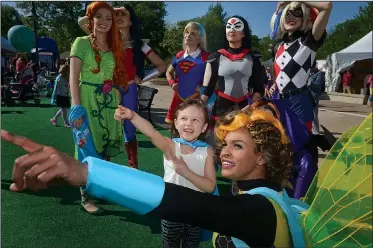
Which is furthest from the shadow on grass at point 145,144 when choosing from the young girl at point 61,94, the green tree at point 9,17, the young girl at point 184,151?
the green tree at point 9,17

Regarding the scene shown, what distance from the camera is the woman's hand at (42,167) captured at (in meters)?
0.80

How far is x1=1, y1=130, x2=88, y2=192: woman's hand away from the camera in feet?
2.62

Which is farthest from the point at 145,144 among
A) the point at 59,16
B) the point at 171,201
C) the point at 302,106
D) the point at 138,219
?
the point at 59,16

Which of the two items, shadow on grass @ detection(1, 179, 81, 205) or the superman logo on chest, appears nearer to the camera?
shadow on grass @ detection(1, 179, 81, 205)

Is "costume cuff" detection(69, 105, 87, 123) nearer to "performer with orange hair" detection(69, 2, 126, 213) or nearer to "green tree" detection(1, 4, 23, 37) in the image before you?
"performer with orange hair" detection(69, 2, 126, 213)

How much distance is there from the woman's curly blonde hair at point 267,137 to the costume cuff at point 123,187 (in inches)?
22.7

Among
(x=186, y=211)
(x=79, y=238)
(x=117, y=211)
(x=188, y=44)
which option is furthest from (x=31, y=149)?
(x=188, y=44)

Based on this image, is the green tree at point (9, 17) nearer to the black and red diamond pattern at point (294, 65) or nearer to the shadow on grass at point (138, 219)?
the shadow on grass at point (138, 219)

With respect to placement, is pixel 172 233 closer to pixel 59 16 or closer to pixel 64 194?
pixel 64 194

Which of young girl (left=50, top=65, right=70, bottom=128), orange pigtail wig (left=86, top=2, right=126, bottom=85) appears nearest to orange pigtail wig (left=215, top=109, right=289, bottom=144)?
orange pigtail wig (left=86, top=2, right=126, bottom=85)

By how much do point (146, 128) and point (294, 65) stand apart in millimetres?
1296

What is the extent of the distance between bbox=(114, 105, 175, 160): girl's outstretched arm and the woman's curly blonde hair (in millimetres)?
808

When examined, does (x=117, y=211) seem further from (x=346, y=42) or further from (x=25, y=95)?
(x=346, y=42)

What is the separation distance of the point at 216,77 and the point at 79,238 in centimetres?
183
